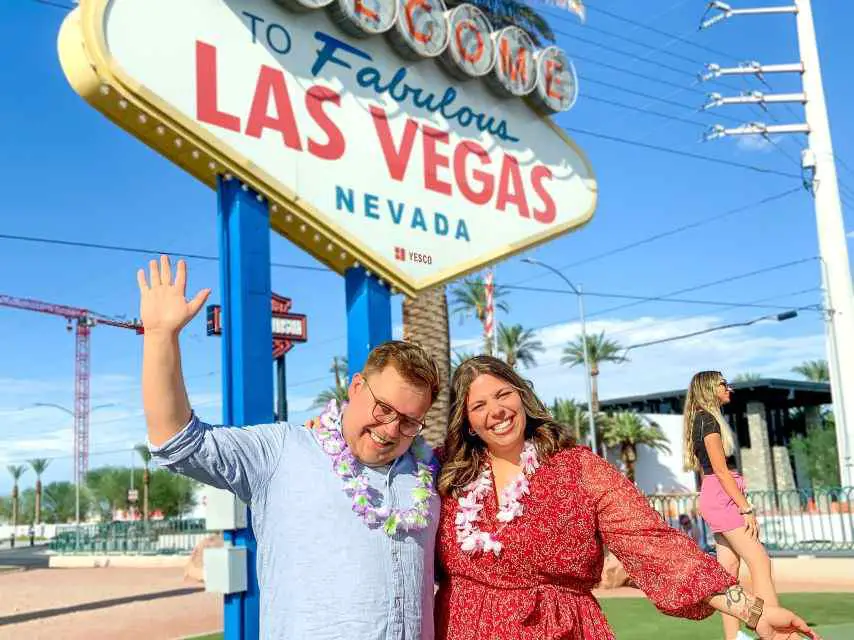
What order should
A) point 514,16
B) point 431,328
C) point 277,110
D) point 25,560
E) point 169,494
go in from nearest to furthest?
point 277,110 → point 431,328 → point 514,16 → point 25,560 → point 169,494

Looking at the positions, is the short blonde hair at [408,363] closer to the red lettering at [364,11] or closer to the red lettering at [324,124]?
A: the red lettering at [324,124]

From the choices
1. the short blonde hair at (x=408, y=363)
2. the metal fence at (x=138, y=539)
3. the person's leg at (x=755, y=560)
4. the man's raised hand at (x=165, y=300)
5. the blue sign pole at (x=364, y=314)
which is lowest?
the metal fence at (x=138, y=539)

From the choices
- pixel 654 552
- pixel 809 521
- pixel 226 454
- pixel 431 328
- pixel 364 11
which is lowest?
pixel 809 521

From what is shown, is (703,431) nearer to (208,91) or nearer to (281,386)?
(208,91)

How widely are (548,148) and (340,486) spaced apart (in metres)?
5.00

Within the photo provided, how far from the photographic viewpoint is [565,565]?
2.45 meters

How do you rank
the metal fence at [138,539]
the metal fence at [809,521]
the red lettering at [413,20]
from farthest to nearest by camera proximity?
the metal fence at [138,539] < the metal fence at [809,521] < the red lettering at [413,20]

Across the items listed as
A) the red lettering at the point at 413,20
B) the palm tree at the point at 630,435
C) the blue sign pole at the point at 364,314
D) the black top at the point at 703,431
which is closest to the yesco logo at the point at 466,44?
the red lettering at the point at 413,20

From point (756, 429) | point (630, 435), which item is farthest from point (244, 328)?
point (630, 435)

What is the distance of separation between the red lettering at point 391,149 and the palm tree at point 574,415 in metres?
34.0

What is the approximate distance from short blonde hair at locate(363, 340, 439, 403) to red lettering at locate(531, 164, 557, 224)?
13.9 ft

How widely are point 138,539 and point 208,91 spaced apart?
88.0 feet

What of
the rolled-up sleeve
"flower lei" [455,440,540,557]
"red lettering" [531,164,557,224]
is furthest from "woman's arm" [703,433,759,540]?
the rolled-up sleeve

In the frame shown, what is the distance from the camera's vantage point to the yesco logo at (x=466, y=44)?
536 centimetres
